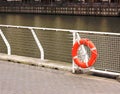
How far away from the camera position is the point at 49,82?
9.96 metres

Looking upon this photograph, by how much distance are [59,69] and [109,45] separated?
70.9 inches

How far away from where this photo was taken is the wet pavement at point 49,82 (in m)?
9.05

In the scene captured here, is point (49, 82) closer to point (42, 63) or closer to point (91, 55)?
point (91, 55)

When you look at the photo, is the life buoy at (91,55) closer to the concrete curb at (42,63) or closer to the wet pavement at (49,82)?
the wet pavement at (49,82)

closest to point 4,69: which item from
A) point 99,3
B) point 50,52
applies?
point 50,52

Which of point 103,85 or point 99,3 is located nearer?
point 103,85

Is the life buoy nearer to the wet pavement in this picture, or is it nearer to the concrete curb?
the wet pavement

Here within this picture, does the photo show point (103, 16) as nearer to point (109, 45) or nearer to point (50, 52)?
point (50, 52)

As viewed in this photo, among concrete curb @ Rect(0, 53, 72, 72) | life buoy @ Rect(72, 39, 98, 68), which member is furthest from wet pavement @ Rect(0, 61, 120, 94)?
life buoy @ Rect(72, 39, 98, 68)

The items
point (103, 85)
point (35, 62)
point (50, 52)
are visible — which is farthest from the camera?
point (50, 52)

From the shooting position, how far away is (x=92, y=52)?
10523mm

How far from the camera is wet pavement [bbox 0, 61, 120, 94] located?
9055 millimetres

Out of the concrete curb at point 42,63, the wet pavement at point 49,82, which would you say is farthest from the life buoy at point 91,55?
the concrete curb at point 42,63

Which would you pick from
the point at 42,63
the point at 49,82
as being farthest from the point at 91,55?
the point at 42,63
